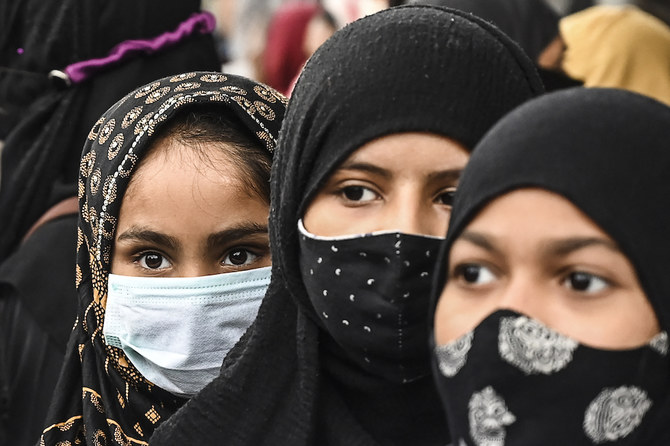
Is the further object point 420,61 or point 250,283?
point 250,283

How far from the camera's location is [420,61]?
104 inches

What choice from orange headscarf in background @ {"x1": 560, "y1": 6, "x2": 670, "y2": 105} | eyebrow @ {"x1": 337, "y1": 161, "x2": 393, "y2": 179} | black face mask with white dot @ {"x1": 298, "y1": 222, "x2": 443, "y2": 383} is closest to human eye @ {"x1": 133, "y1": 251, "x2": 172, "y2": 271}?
black face mask with white dot @ {"x1": 298, "y1": 222, "x2": 443, "y2": 383}

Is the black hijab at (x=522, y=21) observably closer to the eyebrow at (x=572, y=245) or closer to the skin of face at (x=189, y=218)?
the skin of face at (x=189, y=218)

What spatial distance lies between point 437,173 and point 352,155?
0.63 ft

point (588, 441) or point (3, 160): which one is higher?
point (3, 160)

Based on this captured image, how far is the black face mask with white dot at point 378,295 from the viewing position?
2535 mm

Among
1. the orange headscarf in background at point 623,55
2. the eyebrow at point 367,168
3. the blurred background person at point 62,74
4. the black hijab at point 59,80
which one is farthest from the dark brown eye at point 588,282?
the orange headscarf in background at point 623,55

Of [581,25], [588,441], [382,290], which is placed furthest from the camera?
[581,25]

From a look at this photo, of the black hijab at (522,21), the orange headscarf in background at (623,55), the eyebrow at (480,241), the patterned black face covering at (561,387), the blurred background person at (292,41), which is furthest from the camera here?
the blurred background person at (292,41)

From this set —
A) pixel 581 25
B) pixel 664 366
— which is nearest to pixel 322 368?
pixel 664 366

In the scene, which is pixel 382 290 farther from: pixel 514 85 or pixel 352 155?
pixel 514 85

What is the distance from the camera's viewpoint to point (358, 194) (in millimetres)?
2656

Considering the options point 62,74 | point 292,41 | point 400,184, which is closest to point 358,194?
point 400,184

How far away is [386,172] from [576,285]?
61cm
